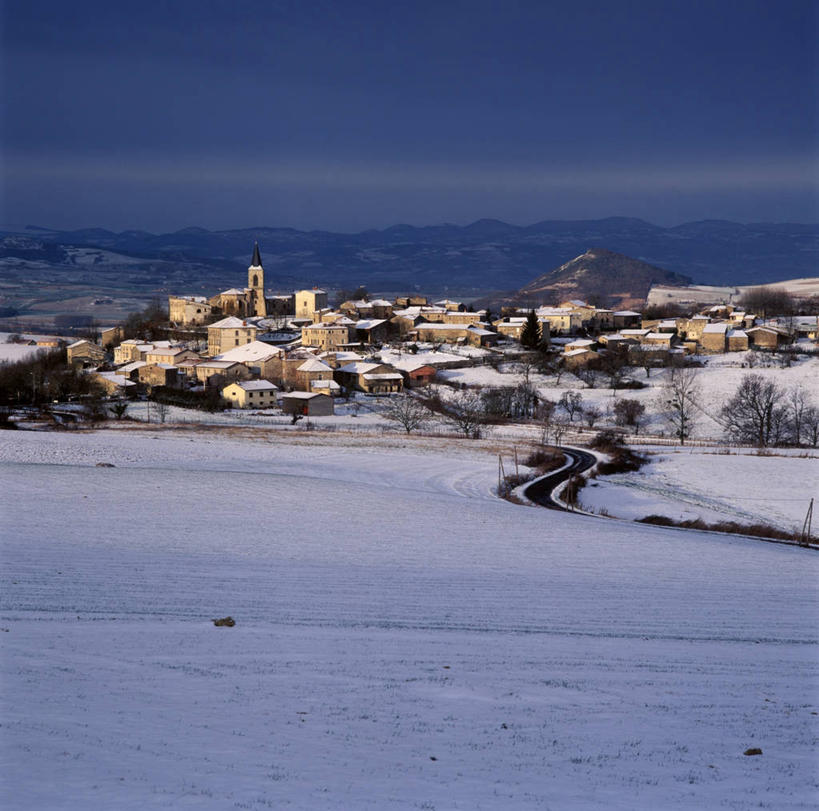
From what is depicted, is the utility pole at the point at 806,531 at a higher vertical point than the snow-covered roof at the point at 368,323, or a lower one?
lower

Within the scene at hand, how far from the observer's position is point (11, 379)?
46.9 m

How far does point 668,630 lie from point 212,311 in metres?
71.0

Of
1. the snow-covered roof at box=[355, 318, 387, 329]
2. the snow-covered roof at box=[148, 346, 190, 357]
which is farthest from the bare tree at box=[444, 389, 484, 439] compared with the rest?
the snow-covered roof at box=[355, 318, 387, 329]

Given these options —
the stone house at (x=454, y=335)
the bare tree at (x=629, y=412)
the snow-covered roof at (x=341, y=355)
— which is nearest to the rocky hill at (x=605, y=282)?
the stone house at (x=454, y=335)

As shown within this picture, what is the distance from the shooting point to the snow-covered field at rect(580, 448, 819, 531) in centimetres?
2322

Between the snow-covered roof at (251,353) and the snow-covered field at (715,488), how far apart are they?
1161 inches

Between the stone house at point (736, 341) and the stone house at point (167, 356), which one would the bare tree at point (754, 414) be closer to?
the stone house at point (736, 341)

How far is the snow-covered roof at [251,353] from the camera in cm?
5438

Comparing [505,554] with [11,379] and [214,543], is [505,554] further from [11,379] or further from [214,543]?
[11,379]

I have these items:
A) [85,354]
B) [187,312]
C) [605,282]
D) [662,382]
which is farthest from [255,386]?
[605,282]

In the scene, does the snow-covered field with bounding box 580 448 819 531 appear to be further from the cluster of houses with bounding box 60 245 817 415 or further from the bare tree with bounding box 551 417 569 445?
the cluster of houses with bounding box 60 245 817 415

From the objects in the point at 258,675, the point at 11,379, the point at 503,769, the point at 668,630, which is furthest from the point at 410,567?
the point at 11,379

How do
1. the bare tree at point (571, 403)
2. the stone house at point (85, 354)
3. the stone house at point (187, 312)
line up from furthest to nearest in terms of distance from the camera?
the stone house at point (187, 312)
the stone house at point (85, 354)
the bare tree at point (571, 403)

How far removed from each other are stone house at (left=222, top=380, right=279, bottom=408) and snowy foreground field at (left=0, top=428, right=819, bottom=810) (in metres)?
28.1
